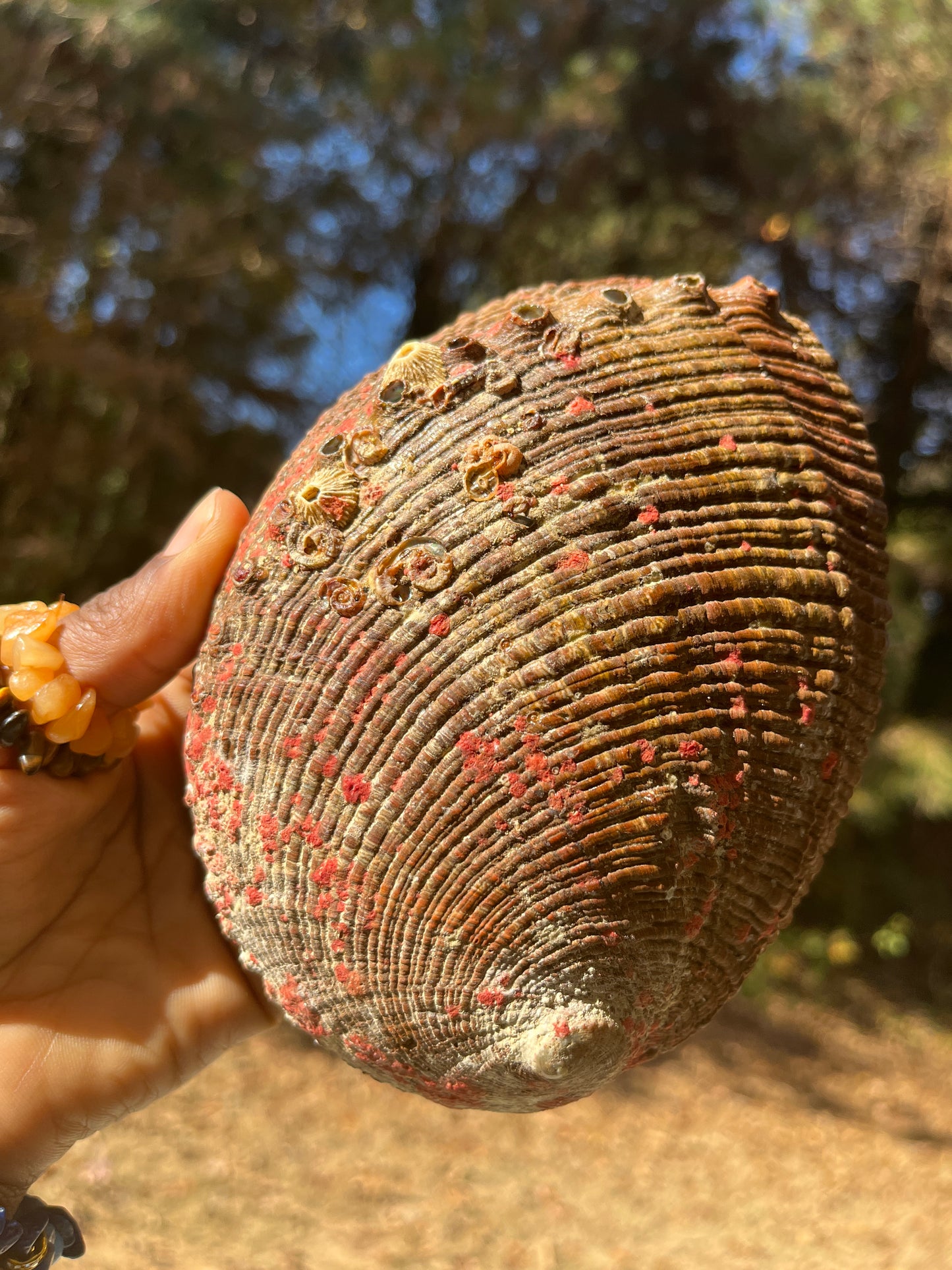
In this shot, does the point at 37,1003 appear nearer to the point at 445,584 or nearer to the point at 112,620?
the point at 112,620

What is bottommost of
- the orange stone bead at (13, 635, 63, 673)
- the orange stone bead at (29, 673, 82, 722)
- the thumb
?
the orange stone bead at (29, 673, 82, 722)

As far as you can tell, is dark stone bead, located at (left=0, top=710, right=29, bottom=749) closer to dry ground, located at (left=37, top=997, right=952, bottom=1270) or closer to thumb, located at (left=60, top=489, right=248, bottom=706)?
thumb, located at (left=60, top=489, right=248, bottom=706)

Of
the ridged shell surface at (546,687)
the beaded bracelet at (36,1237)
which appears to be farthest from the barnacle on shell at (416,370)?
the beaded bracelet at (36,1237)

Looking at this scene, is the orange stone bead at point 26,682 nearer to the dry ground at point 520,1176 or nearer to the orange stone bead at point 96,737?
the orange stone bead at point 96,737

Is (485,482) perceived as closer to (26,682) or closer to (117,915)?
(26,682)

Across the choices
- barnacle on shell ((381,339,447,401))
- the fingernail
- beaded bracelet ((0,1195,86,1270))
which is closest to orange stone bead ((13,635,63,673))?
the fingernail

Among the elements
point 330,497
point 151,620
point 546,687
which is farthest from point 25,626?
point 546,687

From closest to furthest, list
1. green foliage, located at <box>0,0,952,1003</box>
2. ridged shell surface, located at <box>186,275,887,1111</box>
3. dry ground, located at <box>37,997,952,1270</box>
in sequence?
ridged shell surface, located at <box>186,275,887,1111</box>
dry ground, located at <box>37,997,952,1270</box>
green foliage, located at <box>0,0,952,1003</box>
